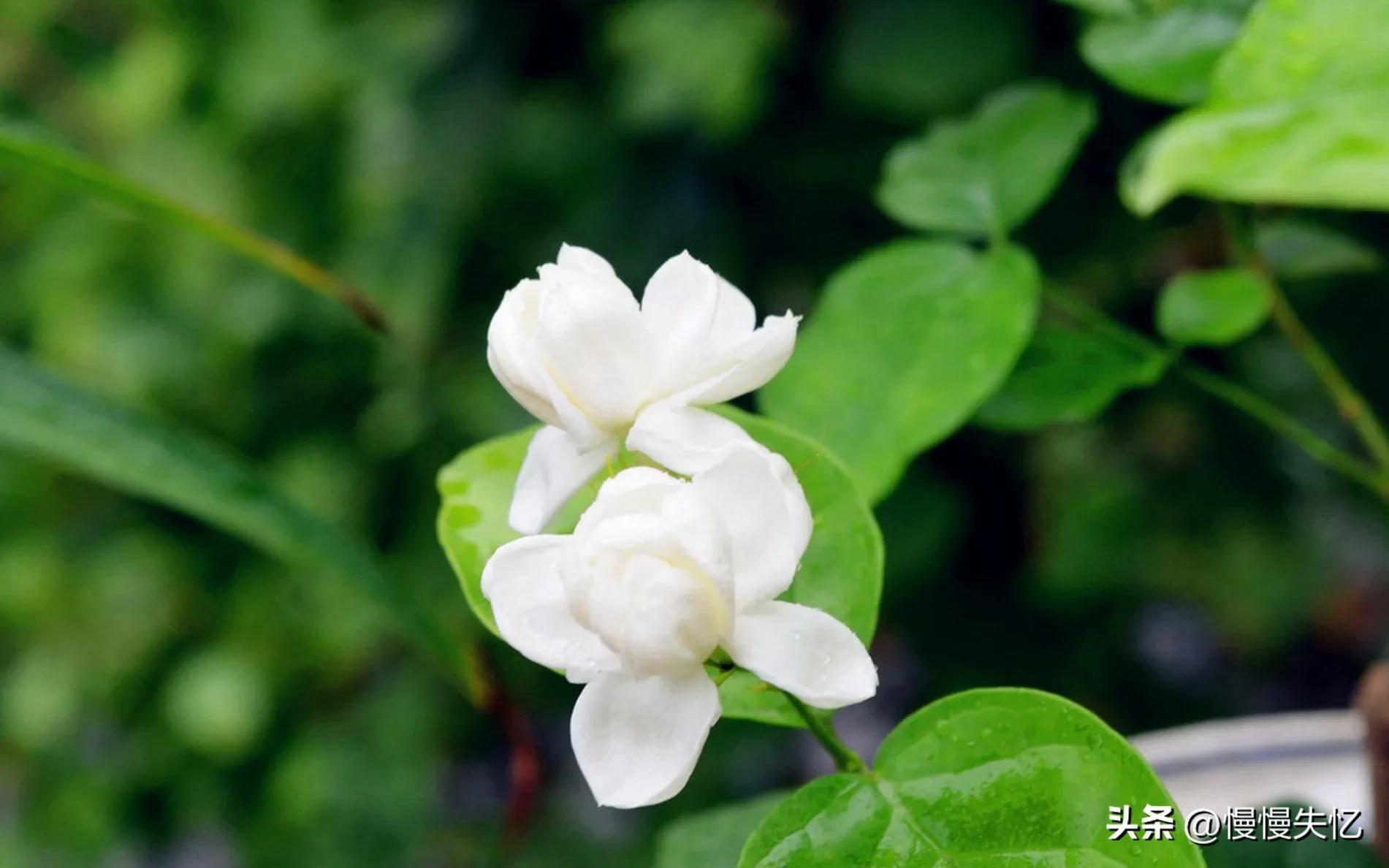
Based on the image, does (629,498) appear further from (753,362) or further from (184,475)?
(184,475)

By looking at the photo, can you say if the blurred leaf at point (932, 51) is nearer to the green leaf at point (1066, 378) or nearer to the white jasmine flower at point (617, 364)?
the green leaf at point (1066, 378)

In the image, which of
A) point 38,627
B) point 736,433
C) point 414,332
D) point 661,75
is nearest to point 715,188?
point 661,75

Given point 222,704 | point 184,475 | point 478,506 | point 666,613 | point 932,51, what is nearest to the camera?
point 666,613

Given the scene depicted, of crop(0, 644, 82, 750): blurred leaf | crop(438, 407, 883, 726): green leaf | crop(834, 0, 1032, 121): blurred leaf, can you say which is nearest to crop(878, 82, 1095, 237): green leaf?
crop(438, 407, 883, 726): green leaf

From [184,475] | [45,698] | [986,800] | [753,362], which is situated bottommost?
[986,800]

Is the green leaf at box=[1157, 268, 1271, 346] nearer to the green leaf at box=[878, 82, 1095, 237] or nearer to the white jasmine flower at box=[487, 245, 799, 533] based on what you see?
the green leaf at box=[878, 82, 1095, 237]

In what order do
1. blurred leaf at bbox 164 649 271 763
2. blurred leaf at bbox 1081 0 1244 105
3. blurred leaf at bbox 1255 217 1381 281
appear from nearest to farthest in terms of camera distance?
blurred leaf at bbox 1081 0 1244 105 → blurred leaf at bbox 1255 217 1381 281 → blurred leaf at bbox 164 649 271 763

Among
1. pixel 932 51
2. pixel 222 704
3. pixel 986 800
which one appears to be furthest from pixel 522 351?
pixel 222 704
